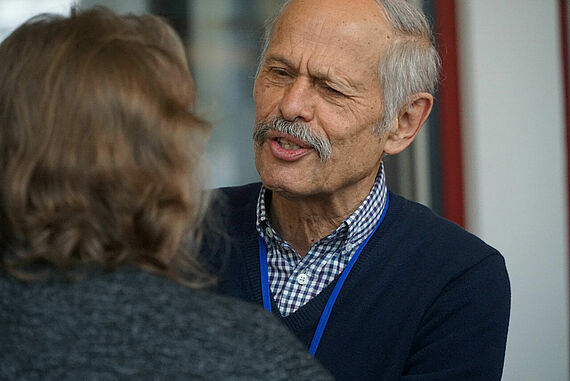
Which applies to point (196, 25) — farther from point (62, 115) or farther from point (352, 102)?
point (62, 115)

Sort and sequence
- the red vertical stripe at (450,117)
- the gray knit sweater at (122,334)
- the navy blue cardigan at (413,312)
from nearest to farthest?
the gray knit sweater at (122,334), the navy blue cardigan at (413,312), the red vertical stripe at (450,117)

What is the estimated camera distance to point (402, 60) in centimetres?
196

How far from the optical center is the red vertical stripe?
2.96m

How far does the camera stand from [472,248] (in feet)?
5.92

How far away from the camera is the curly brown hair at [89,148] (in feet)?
3.41

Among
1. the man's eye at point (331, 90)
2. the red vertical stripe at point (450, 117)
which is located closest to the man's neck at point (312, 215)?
the man's eye at point (331, 90)

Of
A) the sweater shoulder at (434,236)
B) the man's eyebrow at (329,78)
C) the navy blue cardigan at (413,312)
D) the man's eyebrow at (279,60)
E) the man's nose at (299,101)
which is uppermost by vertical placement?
the man's eyebrow at (279,60)

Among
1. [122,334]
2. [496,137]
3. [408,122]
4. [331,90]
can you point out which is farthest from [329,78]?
[496,137]

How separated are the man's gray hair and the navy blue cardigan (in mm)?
361

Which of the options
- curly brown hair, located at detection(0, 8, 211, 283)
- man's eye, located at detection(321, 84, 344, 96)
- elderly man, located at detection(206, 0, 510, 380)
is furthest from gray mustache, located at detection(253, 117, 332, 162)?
curly brown hair, located at detection(0, 8, 211, 283)

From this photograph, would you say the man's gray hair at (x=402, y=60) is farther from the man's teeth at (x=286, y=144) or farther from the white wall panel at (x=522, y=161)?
the white wall panel at (x=522, y=161)

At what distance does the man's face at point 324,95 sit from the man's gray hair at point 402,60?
3cm

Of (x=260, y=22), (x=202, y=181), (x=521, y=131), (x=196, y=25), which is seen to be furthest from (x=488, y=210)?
(x=202, y=181)

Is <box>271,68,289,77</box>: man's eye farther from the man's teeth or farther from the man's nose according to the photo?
the man's teeth
